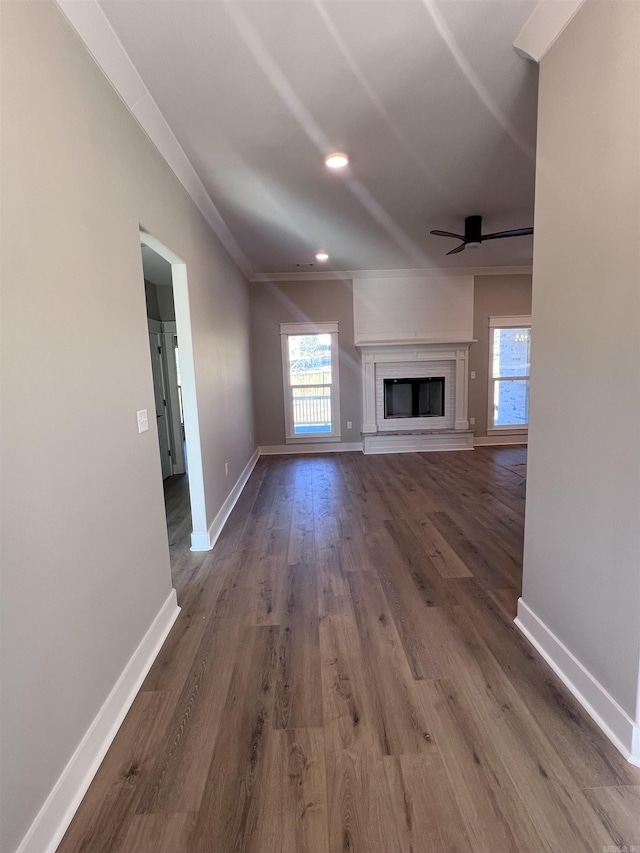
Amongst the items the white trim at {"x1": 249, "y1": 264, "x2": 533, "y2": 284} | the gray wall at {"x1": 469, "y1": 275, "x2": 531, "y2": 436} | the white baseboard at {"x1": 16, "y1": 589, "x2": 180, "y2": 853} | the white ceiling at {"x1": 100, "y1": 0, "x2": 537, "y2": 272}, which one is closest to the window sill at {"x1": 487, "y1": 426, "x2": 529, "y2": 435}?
the gray wall at {"x1": 469, "y1": 275, "x2": 531, "y2": 436}

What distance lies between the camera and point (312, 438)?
6379 mm

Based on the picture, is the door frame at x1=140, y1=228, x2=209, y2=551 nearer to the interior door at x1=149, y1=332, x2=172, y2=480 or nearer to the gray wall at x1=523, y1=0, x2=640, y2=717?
the gray wall at x1=523, y1=0, x2=640, y2=717

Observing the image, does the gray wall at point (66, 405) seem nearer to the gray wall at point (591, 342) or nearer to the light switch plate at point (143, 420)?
the light switch plate at point (143, 420)

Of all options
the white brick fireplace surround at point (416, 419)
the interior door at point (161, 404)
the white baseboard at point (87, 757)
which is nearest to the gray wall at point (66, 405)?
the white baseboard at point (87, 757)

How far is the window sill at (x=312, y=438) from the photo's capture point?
6.38 m

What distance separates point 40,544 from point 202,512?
1.89 metres

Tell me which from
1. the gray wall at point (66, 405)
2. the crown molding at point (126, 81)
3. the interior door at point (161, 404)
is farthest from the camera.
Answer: the interior door at point (161, 404)

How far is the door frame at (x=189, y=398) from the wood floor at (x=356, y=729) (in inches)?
14.3

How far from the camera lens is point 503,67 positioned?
1.85m

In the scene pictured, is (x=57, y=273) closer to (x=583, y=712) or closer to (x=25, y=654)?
(x=25, y=654)

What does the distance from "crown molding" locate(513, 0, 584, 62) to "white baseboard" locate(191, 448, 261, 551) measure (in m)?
3.31

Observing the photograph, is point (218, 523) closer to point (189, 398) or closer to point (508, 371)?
point (189, 398)

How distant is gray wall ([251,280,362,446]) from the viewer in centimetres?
609

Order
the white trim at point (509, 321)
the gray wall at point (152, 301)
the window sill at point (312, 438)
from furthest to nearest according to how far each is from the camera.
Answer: the window sill at point (312, 438)
the white trim at point (509, 321)
the gray wall at point (152, 301)
